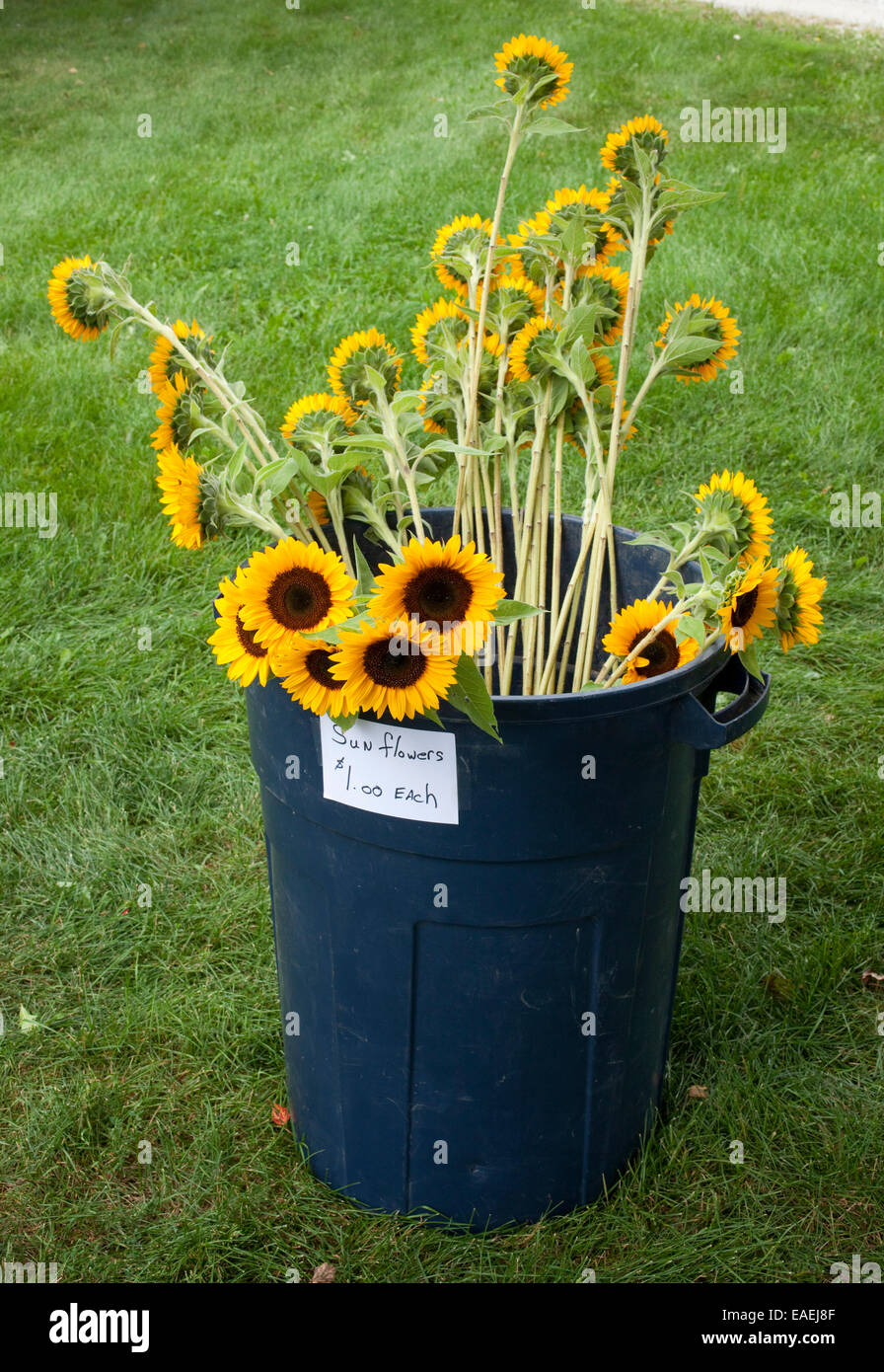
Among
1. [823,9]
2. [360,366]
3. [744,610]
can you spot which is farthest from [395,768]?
[823,9]

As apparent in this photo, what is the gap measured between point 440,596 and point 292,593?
0.16 meters

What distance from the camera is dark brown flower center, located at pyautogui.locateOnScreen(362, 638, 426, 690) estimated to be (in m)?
1.20

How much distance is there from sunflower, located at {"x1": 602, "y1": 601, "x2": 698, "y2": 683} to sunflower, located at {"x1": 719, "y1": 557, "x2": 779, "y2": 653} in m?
0.06

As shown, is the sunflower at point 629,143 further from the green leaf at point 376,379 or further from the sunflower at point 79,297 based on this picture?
the sunflower at point 79,297

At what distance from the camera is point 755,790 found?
104 inches

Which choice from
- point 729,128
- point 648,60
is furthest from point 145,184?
point 648,60

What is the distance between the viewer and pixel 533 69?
4.93 feet

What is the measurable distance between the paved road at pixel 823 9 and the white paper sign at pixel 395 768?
9812 mm

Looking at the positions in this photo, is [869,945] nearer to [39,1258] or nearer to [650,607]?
[650,607]

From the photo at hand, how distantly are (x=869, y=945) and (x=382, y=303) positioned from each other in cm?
333

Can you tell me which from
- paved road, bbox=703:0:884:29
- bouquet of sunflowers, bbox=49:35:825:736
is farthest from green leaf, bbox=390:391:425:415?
paved road, bbox=703:0:884:29

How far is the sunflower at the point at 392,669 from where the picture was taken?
118cm

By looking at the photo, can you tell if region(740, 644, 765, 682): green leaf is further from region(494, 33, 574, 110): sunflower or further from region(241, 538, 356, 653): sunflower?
region(494, 33, 574, 110): sunflower

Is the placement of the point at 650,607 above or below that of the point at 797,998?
above
